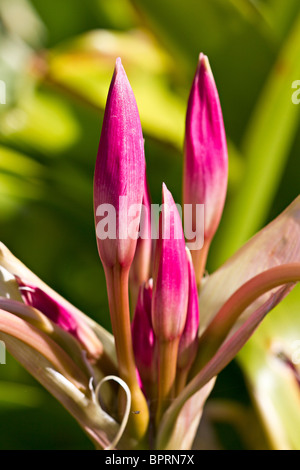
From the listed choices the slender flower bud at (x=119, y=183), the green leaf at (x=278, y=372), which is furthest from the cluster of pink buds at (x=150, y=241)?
the green leaf at (x=278, y=372)

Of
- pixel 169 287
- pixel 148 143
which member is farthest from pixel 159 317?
pixel 148 143

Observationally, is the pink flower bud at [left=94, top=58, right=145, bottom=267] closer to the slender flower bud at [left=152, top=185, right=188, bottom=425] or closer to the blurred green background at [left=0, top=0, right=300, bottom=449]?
Result: the slender flower bud at [left=152, top=185, right=188, bottom=425]

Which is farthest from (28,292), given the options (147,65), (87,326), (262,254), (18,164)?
(147,65)

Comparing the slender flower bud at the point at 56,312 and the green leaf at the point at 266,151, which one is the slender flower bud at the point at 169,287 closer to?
the slender flower bud at the point at 56,312

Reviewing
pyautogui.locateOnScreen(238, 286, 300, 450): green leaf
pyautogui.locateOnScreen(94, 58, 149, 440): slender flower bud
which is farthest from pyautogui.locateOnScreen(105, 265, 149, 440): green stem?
pyautogui.locateOnScreen(238, 286, 300, 450): green leaf

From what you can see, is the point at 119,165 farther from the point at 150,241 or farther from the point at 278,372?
the point at 278,372

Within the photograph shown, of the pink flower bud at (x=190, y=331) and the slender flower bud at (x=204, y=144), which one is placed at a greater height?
the slender flower bud at (x=204, y=144)
